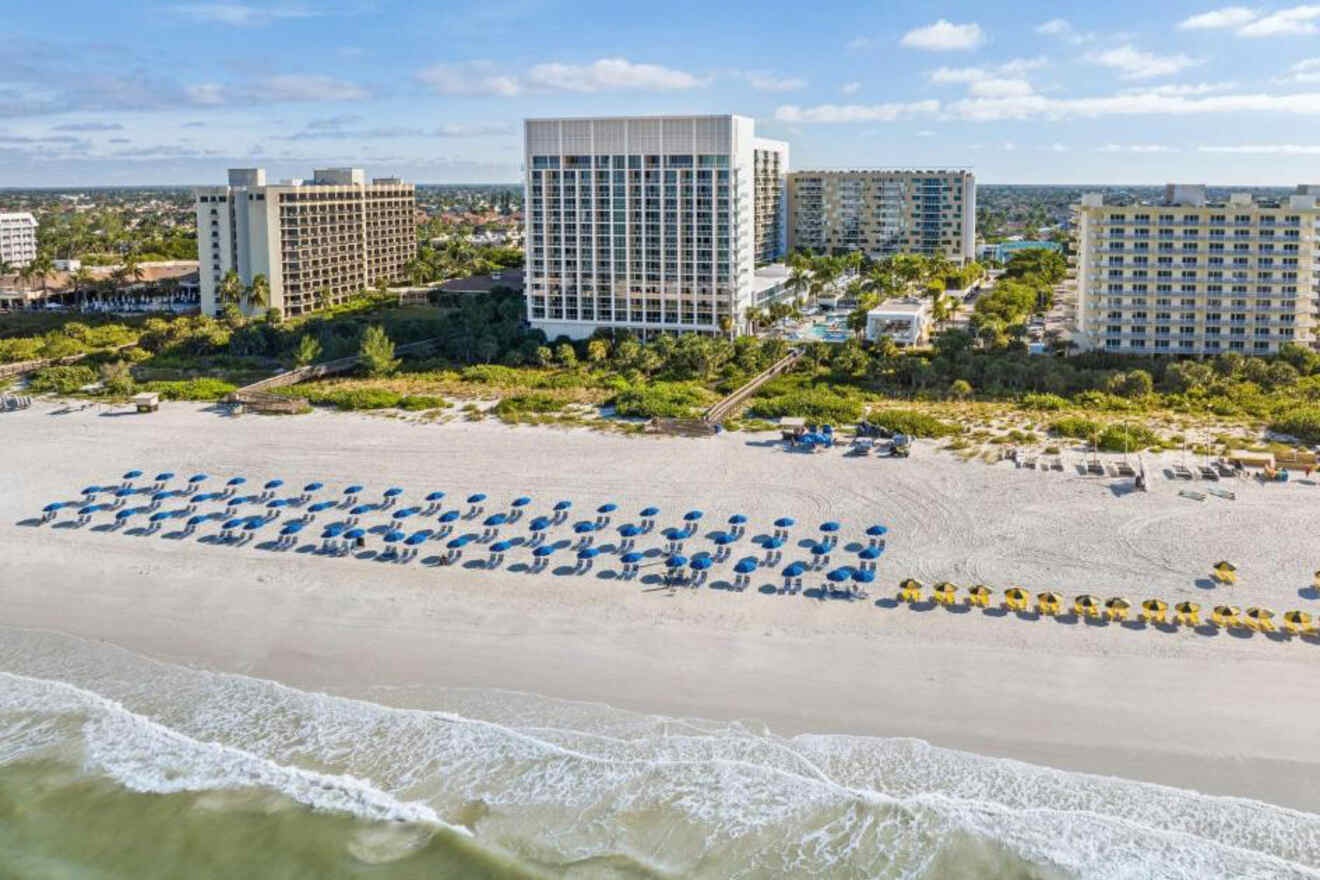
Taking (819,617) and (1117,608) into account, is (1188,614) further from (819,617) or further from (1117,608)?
(819,617)

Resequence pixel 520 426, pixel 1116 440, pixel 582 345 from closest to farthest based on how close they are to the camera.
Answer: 1. pixel 1116 440
2. pixel 520 426
3. pixel 582 345

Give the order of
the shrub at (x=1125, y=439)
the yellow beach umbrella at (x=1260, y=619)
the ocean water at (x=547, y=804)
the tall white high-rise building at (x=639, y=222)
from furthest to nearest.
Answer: the tall white high-rise building at (x=639, y=222) < the shrub at (x=1125, y=439) < the yellow beach umbrella at (x=1260, y=619) < the ocean water at (x=547, y=804)

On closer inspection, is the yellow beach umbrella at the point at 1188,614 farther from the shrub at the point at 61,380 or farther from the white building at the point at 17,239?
the white building at the point at 17,239

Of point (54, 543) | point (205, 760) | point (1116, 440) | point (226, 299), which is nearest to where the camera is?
point (205, 760)

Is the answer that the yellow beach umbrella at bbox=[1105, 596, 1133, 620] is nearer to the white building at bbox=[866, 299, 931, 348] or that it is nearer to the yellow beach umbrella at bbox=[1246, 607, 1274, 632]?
the yellow beach umbrella at bbox=[1246, 607, 1274, 632]

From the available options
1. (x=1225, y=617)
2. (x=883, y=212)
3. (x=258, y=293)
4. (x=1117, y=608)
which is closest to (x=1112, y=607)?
(x=1117, y=608)

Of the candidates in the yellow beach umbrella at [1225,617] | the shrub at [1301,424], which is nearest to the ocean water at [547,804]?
the yellow beach umbrella at [1225,617]

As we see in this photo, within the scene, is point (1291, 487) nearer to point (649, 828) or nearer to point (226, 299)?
point (649, 828)

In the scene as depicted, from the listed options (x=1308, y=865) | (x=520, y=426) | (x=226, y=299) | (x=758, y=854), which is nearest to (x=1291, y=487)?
(x=1308, y=865)
